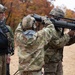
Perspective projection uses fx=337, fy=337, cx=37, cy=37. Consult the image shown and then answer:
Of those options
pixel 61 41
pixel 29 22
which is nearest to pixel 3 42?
pixel 61 41

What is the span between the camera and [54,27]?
598 centimetres

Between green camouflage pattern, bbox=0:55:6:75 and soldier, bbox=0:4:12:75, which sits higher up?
soldier, bbox=0:4:12:75

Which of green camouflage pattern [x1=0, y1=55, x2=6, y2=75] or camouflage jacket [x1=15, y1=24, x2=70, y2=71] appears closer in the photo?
camouflage jacket [x1=15, y1=24, x2=70, y2=71]

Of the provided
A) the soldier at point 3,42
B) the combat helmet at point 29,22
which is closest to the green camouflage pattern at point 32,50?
the combat helmet at point 29,22

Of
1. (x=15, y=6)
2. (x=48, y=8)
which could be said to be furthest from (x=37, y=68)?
(x=48, y=8)

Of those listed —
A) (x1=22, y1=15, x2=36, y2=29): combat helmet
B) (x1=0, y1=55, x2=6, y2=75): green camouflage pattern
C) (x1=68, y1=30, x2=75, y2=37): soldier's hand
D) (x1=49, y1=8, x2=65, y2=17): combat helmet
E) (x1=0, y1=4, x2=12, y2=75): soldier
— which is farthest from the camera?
(x1=0, y1=55, x2=6, y2=75): green camouflage pattern

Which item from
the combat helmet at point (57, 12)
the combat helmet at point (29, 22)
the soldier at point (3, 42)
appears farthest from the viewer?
the soldier at point (3, 42)

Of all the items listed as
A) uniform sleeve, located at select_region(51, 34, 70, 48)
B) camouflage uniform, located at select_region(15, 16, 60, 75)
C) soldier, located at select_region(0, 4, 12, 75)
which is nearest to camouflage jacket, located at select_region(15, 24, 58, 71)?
camouflage uniform, located at select_region(15, 16, 60, 75)

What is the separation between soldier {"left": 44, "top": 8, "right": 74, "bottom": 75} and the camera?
6176 mm

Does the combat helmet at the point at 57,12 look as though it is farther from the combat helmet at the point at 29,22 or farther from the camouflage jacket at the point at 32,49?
the combat helmet at the point at 29,22

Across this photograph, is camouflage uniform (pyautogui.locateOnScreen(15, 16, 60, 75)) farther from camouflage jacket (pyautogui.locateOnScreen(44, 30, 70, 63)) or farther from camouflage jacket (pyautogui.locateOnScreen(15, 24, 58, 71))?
camouflage jacket (pyautogui.locateOnScreen(44, 30, 70, 63))

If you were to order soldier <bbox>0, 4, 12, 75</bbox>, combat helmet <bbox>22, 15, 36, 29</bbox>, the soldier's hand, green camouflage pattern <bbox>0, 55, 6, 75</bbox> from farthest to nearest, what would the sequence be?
green camouflage pattern <bbox>0, 55, 6, 75</bbox> < soldier <bbox>0, 4, 12, 75</bbox> < the soldier's hand < combat helmet <bbox>22, 15, 36, 29</bbox>

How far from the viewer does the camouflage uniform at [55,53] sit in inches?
243

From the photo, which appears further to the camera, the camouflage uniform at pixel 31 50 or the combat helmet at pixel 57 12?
the combat helmet at pixel 57 12
